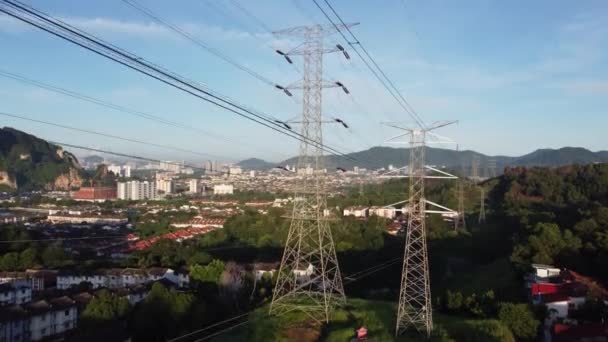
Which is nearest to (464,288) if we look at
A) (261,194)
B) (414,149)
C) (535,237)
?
(535,237)

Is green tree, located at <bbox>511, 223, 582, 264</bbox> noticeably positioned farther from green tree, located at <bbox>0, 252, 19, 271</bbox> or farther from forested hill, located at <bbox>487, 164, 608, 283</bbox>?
green tree, located at <bbox>0, 252, 19, 271</bbox>

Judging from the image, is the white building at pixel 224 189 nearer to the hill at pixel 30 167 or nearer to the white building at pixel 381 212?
the hill at pixel 30 167

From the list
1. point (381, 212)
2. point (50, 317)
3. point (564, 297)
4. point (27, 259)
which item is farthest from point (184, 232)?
point (564, 297)

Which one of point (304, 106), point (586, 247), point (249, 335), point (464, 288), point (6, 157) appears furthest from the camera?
point (6, 157)

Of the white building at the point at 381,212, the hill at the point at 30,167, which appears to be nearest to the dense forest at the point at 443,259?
the white building at the point at 381,212

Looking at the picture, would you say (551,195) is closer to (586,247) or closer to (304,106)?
(586,247)

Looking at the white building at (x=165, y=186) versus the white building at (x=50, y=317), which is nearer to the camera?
the white building at (x=50, y=317)

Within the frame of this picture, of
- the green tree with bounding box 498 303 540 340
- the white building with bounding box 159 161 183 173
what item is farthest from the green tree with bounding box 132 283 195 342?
the green tree with bounding box 498 303 540 340
